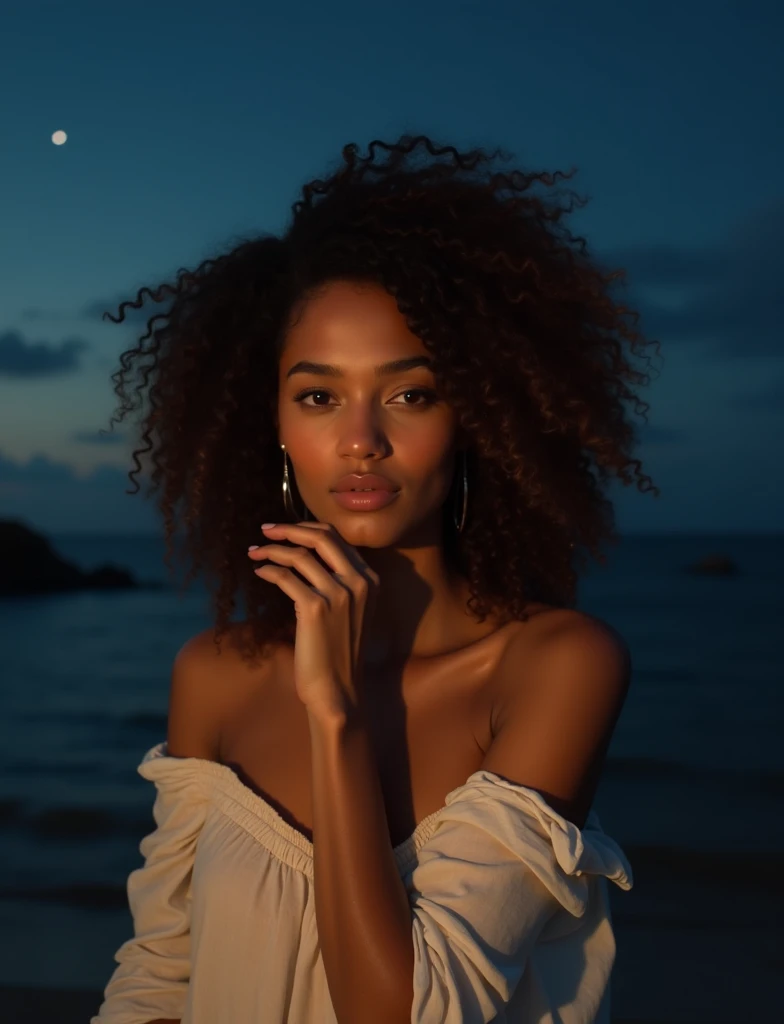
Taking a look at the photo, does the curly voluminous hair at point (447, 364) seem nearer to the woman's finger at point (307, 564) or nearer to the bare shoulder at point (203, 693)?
the bare shoulder at point (203, 693)

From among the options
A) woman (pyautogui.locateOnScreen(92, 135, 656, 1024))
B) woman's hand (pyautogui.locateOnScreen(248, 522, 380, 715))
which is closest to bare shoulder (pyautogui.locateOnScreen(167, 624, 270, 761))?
woman (pyautogui.locateOnScreen(92, 135, 656, 1024))

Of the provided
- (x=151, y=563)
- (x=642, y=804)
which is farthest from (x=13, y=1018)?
(x=151, y=563)

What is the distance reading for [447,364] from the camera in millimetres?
2227

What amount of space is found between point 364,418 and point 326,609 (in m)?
0.39

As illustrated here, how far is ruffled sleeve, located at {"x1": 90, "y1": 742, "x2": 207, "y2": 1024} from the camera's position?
242 cm

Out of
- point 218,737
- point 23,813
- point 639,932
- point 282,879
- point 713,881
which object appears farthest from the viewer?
point 23,813

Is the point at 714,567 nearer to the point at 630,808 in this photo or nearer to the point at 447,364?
the point at 630,808

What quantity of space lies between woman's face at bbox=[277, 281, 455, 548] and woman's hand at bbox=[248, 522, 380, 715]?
0.16 m

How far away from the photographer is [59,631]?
1606cm

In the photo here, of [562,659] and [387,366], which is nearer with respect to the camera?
[562,659]

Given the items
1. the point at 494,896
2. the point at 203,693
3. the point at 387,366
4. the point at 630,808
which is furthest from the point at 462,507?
the point at 630,808

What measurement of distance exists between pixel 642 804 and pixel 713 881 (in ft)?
4.84

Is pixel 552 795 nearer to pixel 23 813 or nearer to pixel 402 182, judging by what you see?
pixel 402 182

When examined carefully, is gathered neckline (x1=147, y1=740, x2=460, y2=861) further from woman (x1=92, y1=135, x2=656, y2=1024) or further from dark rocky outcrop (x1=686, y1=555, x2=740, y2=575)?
dark rocky outcrop (x1=686, y1=555, x2=740, y2=575)
